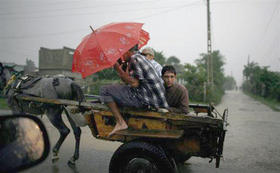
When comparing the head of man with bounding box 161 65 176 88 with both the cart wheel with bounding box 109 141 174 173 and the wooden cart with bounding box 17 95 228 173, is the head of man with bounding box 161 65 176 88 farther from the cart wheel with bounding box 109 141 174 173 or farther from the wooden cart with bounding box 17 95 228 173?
the cart wheel with bounding box 109 141 174 173

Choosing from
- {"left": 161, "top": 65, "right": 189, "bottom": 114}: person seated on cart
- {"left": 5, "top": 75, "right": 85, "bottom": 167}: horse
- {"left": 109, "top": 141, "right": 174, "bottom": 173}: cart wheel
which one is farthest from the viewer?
{"left": 5, "top": 75, "right": 85, "bottom": 167}: horse

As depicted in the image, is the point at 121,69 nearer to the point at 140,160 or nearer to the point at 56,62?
the point at 140,160

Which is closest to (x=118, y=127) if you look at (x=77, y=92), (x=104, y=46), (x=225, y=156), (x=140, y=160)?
(x=140, y=160)

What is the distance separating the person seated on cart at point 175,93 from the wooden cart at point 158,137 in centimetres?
45

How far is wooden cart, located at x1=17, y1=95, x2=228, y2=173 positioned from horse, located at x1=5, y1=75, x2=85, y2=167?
126 centimetres

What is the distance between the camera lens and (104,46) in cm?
238

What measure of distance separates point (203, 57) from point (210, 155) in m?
41.7

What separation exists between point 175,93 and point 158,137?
86 cm

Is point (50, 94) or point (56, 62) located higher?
point (56, 62)

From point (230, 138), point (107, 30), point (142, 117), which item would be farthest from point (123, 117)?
point (230, 138)

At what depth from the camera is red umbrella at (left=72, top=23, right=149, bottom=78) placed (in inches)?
92.0

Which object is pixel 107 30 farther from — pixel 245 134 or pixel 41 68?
pixel 41 68

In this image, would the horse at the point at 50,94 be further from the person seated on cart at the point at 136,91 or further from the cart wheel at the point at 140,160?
the cart wheel at the point at 140,160

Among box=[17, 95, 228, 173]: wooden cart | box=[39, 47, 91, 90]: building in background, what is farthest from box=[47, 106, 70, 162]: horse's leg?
box=[39, 47, 91, 90]: building in background
